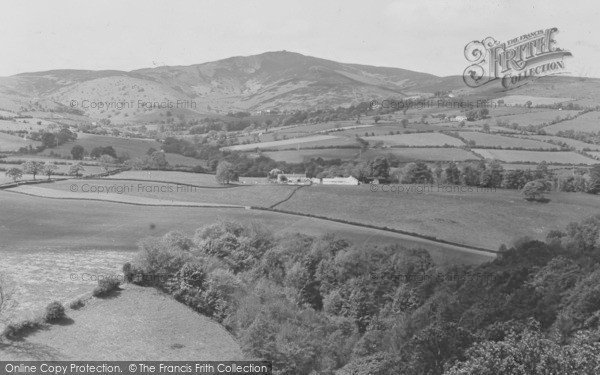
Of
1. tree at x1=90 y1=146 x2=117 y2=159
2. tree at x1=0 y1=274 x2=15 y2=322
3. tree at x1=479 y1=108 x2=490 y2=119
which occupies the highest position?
tree at x1=479 y1=108 x2=490 y2=119

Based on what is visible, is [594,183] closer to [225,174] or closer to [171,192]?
[225,174]

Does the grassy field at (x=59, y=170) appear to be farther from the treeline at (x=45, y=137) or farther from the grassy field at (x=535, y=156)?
the grassy field at (x=535, y=156)

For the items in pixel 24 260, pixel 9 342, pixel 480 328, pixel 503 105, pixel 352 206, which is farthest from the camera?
pixel 503 105

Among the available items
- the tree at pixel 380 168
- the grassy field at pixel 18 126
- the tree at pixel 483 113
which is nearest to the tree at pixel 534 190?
the tree at pixel 380 168

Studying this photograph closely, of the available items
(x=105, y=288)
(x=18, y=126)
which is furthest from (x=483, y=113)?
(x=105, y=288)

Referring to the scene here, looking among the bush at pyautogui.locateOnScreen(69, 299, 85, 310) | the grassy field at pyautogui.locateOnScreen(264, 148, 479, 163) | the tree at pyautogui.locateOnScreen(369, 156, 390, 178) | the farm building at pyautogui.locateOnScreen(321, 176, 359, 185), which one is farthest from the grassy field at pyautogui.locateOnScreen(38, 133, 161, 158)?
the bush at pyautogui.locateOnScreen(69, 299, 85, 310)

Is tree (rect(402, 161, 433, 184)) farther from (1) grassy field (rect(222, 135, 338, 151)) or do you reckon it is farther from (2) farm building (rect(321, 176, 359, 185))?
(1) grassy field (rect(222, 135, 338, 151))

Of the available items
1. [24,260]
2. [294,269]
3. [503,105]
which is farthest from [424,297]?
[503,105]

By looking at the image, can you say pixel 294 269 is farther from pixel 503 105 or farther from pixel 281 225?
pixel 503 105
